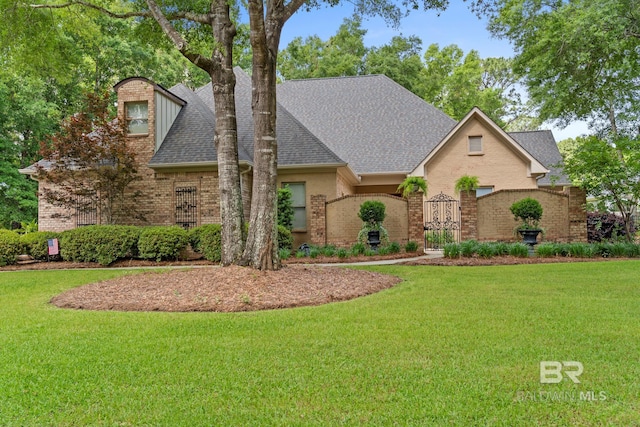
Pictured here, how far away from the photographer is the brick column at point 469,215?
15.3 meters

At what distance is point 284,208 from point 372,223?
3.03 meters

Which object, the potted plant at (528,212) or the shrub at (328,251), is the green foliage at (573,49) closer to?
the potted plant at (528,212)

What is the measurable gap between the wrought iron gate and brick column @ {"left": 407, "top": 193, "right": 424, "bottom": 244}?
3.75ft

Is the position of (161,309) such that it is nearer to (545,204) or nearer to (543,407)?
(543,407)

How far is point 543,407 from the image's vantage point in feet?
9.16

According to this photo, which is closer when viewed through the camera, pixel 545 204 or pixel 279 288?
pixel 279 288

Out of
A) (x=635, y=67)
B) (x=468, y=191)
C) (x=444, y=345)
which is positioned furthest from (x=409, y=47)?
(x=444, y=345)

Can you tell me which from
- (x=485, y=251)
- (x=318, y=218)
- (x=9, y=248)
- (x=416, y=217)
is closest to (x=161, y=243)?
(x=9, y=248)

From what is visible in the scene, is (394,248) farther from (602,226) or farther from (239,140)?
(602,226)

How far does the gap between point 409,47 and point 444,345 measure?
107 feet

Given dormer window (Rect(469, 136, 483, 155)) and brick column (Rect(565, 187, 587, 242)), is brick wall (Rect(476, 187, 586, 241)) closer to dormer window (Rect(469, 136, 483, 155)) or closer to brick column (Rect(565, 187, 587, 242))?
brick column (Rect(565, 187, 587, 242))

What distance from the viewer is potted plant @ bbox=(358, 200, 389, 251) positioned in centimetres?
1484

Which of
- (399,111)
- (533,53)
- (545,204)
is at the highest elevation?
(533,53)

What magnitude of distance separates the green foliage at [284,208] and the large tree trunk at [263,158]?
6.86 meters
